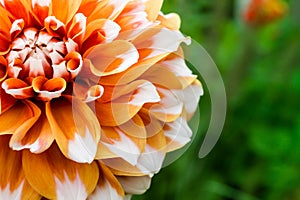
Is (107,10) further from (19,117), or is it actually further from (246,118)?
(246,118)

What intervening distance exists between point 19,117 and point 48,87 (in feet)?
0.13

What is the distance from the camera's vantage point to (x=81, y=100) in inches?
27.5

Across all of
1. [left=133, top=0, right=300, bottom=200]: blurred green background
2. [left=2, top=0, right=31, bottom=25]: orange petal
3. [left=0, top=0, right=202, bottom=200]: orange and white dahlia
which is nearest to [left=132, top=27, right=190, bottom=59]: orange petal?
[left=0, top=0, right=202, bottom=200]: orange and white dahlia

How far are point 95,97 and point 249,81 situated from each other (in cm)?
79

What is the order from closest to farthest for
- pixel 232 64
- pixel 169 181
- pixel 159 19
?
pixel 159 19 → pixel 169 181 → pixel 232 64

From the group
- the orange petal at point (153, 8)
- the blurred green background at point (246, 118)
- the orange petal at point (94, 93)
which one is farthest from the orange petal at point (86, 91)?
the blurred green background at point (246, 118)

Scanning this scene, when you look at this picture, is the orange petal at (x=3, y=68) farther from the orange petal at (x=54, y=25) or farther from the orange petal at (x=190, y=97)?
the orange petal at (x=190, y=97)

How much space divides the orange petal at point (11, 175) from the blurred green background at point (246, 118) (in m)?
0.59

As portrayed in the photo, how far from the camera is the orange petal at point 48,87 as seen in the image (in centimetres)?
69

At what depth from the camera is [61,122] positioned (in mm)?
711

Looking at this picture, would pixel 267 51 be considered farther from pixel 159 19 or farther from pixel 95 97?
pixel 95 97

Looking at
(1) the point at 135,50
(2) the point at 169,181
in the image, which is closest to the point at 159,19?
(1) the point at 135,50

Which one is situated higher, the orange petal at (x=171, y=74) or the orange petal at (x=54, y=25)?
the orange petal at (x=54, y=25)

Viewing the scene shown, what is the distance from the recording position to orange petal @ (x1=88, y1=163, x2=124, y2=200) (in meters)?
0.72
